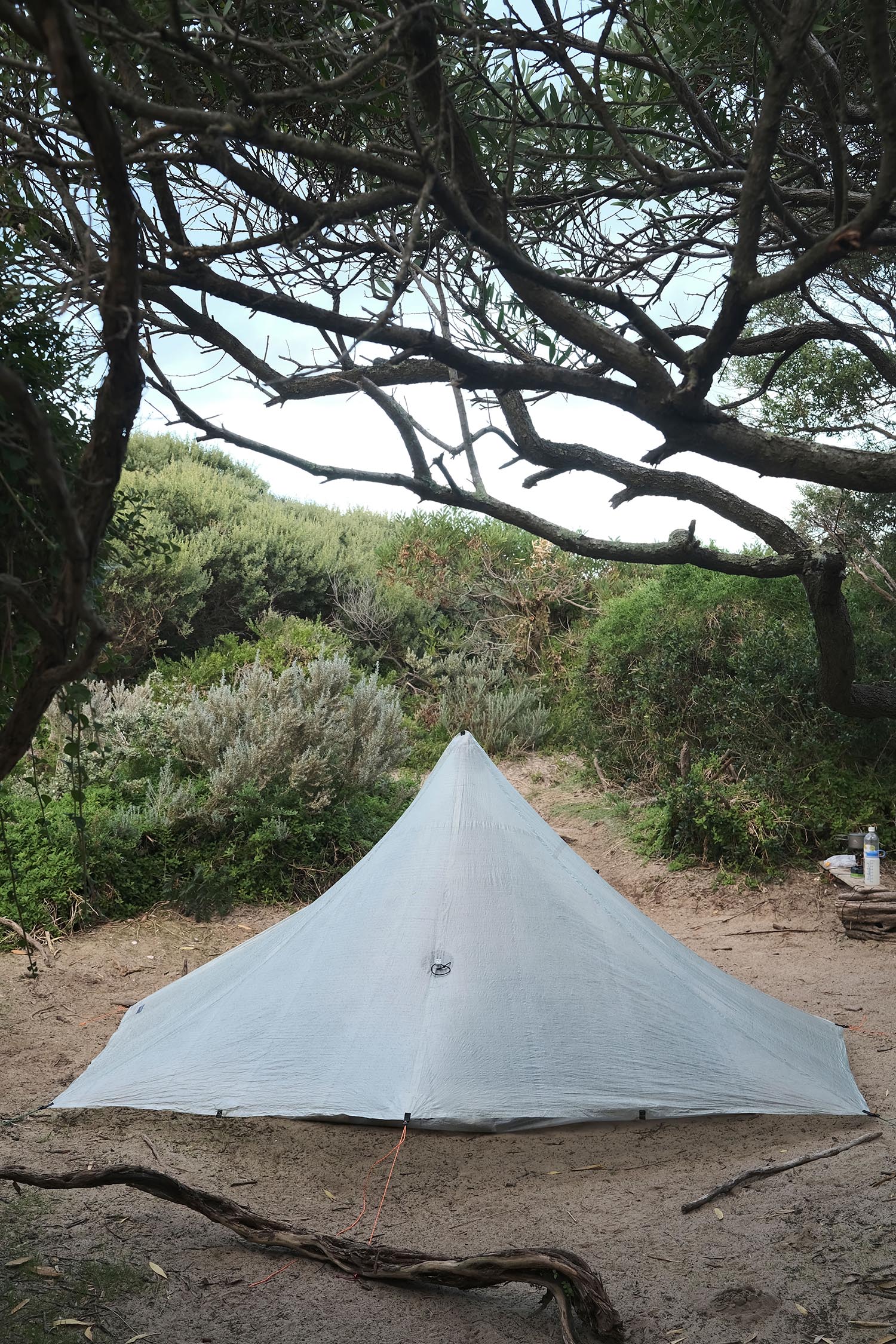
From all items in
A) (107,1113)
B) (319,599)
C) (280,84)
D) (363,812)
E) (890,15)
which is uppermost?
(890,15)

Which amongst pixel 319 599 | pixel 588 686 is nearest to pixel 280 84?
pixel 588 686

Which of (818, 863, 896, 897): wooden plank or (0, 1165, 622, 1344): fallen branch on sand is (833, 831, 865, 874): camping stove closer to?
(818, 863, 896, 897): wooden plank

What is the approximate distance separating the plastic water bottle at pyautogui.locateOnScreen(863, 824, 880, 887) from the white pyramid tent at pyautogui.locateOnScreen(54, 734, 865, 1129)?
209 cm

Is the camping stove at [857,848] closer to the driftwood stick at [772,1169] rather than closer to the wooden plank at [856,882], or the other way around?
the wooden plank at [856,882]

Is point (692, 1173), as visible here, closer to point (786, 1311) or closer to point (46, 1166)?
point (786, 1311)

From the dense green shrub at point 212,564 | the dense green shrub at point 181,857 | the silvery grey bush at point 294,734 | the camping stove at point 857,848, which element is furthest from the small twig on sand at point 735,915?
the dense green shrub at point 212,564

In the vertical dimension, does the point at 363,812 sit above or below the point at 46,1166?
above

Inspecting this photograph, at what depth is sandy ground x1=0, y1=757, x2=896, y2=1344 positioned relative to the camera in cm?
273

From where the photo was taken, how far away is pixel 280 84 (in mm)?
3754

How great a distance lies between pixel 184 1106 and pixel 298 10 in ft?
13.1

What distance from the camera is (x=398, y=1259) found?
2902 mm

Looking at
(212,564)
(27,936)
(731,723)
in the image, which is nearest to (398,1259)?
(27,936)

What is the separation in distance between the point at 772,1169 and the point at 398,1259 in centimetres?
140

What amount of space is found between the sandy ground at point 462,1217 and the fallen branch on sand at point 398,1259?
8 centimetres
